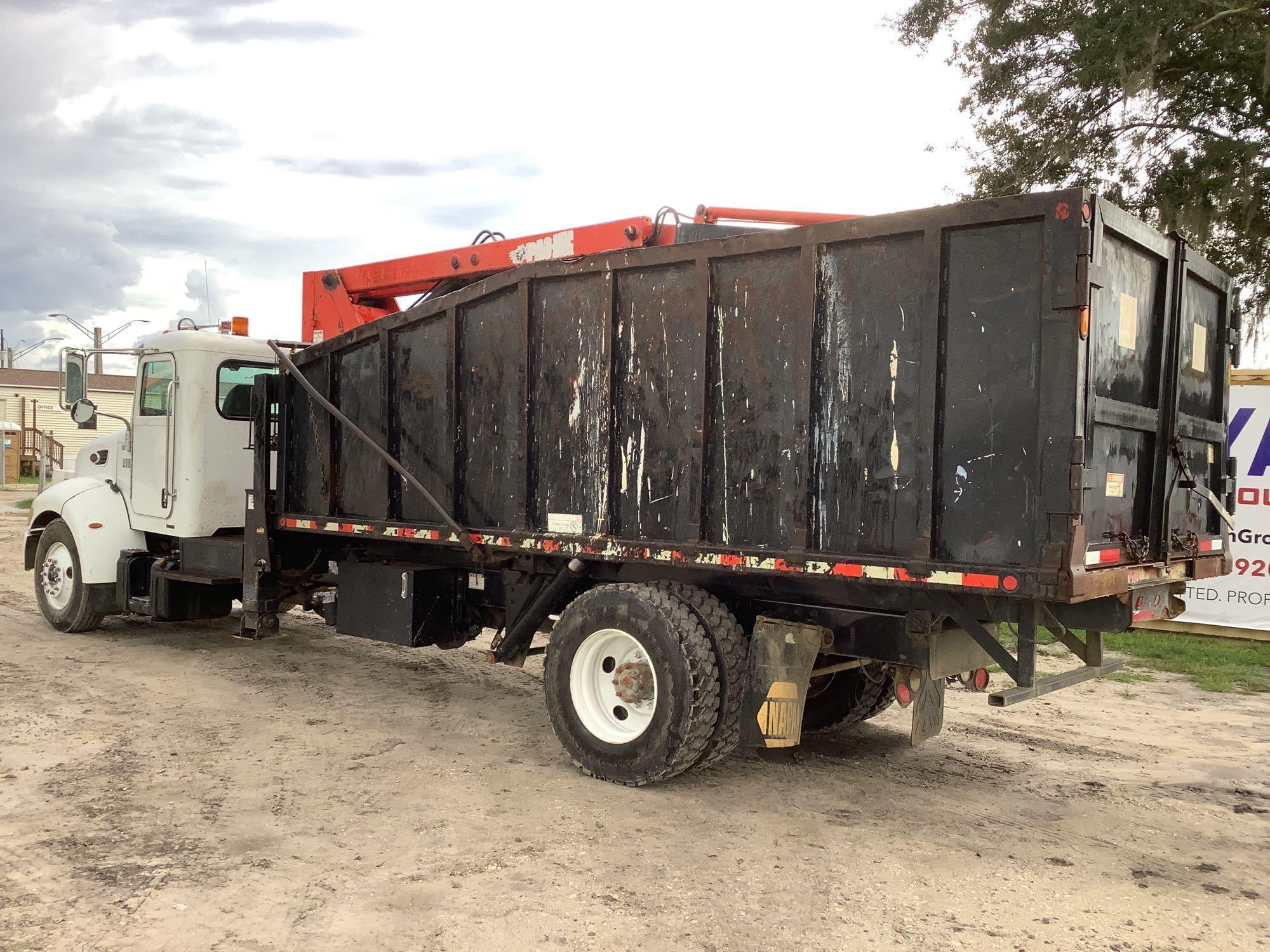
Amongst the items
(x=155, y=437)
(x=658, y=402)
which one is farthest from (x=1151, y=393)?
(x=155, y=437)


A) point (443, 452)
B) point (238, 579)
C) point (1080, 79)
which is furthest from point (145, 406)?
point (1080, 79)

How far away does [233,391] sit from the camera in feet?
29.5

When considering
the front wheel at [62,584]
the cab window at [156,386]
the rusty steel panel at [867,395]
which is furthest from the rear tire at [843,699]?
the front wheel at [62,584]

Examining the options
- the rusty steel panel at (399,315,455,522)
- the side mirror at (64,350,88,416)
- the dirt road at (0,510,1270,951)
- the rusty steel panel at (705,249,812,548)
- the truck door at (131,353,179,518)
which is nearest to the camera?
the dirt road at (0,510,1270,951)

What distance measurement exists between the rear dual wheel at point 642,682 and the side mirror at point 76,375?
17.7 feet

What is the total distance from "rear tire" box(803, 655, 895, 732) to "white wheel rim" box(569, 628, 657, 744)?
1347mm

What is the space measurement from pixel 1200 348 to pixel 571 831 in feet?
14.1

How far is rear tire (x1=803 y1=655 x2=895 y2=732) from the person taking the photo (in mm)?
6500

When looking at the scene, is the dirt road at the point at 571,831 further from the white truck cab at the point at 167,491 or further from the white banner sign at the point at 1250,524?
the white banner sign at the point at 1250,524

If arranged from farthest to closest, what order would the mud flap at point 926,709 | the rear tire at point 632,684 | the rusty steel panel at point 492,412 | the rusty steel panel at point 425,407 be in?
the rusty steel panel at point 425,407 → the rusty steel panel at point 492,412 → the rear tire at point 632,684 → the mud flap at point 926,709

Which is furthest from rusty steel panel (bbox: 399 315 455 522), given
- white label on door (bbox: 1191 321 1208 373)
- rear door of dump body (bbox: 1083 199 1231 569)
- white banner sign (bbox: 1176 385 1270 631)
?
white banner sign (bbox: 1176 385 1270 631)

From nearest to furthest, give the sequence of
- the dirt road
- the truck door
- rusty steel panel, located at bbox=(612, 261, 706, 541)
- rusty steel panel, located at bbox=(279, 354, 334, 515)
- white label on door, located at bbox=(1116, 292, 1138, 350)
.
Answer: the dirt road → white label on door, located at bbox=(1116, 292, 1138, 350) → rusty steel panel, located at bbox=(612, 261, 706, 541) → rusty steel panel, located at bbox=(279, 354, 334, 515) → the truck door

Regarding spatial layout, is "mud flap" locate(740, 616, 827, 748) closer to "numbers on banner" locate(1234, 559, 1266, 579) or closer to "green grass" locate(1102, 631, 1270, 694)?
"green grass" locate(1102, 631, 1270, 694)

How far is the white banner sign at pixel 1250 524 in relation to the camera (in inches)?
416
